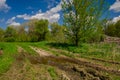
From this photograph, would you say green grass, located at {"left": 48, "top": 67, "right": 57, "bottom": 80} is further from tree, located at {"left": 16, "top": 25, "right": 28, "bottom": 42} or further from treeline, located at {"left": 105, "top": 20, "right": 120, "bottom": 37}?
treeline, located at {"left": 105, "top": 20, "right": 120, "bottom": 37}

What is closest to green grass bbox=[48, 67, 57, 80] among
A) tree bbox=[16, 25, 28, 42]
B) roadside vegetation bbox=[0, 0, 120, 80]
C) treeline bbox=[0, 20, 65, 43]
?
roadside vegetation bbox=[0, 0, 120, 80]

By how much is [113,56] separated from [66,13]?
12.3m

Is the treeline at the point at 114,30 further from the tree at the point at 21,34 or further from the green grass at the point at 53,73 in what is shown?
the green grass at the point at 53,73

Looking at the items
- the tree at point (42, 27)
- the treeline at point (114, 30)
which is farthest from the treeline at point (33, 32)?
the treeline at point (114, 30)

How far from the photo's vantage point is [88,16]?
109ft

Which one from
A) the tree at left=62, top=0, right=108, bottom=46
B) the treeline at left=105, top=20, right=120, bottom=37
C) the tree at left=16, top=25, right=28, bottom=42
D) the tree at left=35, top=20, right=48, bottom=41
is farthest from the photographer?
the tree at left=16, top=25, right=28, bottom=42

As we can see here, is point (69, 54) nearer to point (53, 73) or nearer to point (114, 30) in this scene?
point (53, 73)

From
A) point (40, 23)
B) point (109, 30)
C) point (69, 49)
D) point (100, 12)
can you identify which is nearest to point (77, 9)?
point (100, 12)

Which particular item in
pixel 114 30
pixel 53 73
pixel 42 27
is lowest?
pixel 53 73

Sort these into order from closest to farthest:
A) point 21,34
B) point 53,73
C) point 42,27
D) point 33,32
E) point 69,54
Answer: point 53,73 < point 69,54 < point 42,27 < point 33,32 < point 21,34

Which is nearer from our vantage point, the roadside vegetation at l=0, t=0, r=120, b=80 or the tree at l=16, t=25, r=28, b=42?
Result: the roadside vegetation at l=0, t=0, r=120, b=80

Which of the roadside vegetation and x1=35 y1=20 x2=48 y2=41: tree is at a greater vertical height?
x1=35 y1=20 x2=48 y2=41: tree

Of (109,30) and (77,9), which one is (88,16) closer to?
(77,9)

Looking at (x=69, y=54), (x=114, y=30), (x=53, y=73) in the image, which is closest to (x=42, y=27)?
(x=114, y=30)
